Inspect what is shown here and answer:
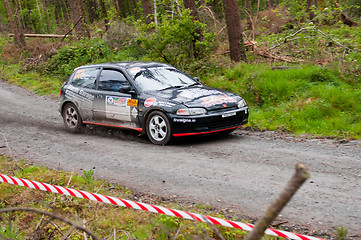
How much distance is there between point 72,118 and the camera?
10281mm

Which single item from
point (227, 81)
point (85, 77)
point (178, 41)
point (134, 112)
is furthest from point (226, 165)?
point (178, 41)

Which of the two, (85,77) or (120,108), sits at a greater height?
(85,77)

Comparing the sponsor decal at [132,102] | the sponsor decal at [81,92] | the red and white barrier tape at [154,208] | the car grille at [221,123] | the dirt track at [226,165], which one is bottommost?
the dirt track at [226,165]

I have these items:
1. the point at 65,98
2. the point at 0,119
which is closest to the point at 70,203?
the point at 65,98

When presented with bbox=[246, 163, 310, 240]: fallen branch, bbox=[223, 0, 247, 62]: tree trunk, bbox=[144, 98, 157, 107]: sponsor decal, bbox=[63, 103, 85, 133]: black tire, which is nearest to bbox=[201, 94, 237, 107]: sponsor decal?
bbox=[144, 98, 157, 107]: sponsor decal

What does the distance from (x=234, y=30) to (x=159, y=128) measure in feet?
23.1

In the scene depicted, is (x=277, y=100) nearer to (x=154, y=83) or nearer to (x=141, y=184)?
(x=154, y=83)

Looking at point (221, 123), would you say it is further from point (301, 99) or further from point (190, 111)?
point (301, 99)

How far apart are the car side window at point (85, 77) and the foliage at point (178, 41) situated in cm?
442

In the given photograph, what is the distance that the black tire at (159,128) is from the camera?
7.93 meters

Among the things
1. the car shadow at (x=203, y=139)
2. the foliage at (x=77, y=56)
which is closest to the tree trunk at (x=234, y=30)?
the car shadow at (x=203, y=139)

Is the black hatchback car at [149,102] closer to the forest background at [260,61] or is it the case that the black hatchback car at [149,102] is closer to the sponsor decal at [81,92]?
the sponsor decal at [81,92]

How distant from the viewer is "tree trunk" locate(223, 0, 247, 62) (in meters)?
13.7

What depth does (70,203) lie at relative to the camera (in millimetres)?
4707
